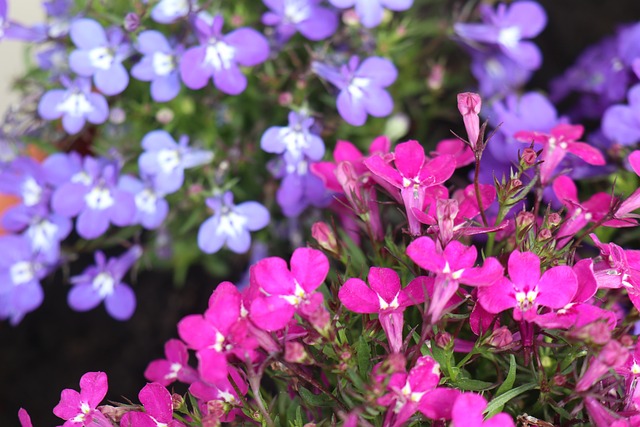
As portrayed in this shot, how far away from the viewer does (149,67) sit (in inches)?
39.7

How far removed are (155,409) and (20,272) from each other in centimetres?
56

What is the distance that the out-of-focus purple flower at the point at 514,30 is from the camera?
1160mm

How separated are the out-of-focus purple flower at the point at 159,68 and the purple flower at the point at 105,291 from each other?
0.29 metres

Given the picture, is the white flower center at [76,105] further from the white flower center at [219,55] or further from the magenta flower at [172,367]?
the magenta flower at [172,367]

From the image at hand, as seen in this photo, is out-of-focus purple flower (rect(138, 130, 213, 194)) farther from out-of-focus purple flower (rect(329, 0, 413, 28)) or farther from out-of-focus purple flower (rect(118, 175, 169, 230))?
out-of-focus purple flower (rect(329, 0, 413, 28))

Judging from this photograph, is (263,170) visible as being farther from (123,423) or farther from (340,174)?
(123,423)

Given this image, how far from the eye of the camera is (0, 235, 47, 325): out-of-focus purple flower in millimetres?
1106

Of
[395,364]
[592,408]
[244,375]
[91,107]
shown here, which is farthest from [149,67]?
[592,408]

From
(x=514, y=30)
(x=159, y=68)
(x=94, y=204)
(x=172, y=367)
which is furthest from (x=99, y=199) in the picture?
(x=514, y=30)

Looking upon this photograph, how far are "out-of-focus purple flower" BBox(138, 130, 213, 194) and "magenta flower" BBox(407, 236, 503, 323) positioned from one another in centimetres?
51

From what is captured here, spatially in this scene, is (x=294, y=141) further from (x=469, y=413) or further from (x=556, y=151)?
(x=469, y=413)

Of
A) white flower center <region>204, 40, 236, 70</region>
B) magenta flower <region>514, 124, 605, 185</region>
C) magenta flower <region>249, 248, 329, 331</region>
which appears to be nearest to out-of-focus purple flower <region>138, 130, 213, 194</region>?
white flower center <region>204, 40, 236, 70</region>

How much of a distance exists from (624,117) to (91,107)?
0.78 metres

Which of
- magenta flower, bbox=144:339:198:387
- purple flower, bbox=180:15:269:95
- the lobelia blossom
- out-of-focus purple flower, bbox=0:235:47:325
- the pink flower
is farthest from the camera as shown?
out-of-focus purple flower, bbox=0:235:47:325
